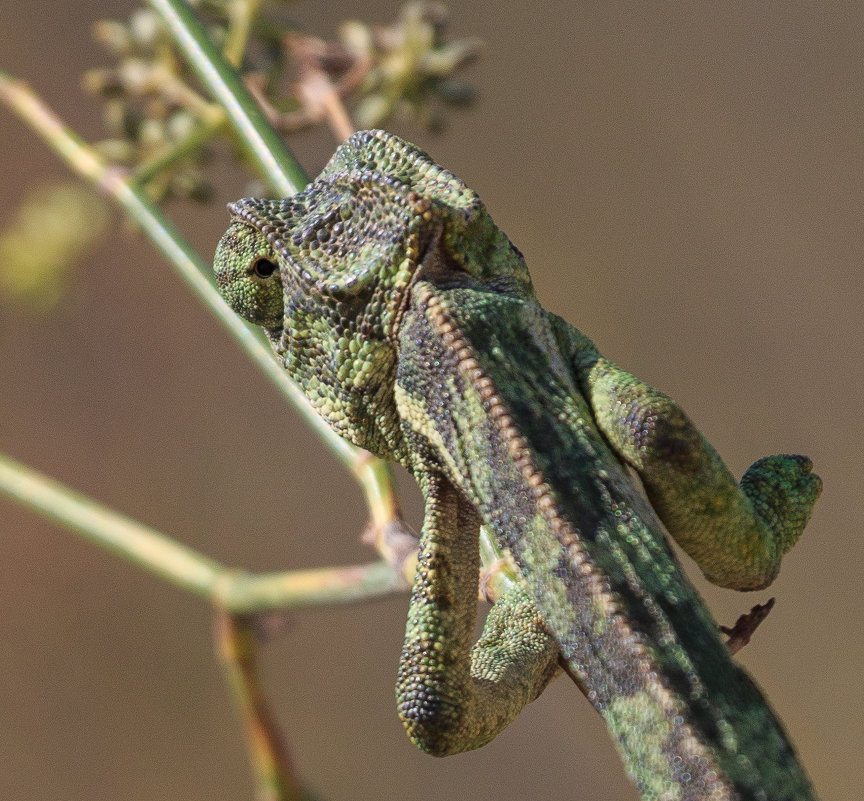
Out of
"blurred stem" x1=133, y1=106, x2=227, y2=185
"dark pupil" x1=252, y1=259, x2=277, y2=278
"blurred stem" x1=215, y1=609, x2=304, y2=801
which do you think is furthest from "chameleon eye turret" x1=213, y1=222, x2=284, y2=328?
"blurred stem" x1=215, y1=609, x2=304, y2=801

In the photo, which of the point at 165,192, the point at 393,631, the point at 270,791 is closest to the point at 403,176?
the point at 165,192

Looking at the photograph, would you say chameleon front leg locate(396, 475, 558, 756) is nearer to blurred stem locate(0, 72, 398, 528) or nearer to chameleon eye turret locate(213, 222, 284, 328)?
blurred stem locate(0, 72, 398, 528)

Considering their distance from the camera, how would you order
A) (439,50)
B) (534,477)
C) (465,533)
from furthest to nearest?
1. (439,50)
2. (465,533)
3. (534,477)

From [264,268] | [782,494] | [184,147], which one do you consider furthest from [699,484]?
[184,147]

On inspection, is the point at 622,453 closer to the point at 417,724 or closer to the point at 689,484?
the point at 689,484

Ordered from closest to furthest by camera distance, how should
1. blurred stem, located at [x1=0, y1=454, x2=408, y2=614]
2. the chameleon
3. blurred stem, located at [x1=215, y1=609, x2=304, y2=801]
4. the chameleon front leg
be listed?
1. the chameleon
2. the chameleon front leg
3. blurred stem, located at [x1=0, y1=454, x2=408, y2=614]
4. blurred stem, located at [x1=215, y1=609, x2=304, y2=801]

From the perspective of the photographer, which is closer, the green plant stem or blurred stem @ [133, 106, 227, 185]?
the green plant stem
